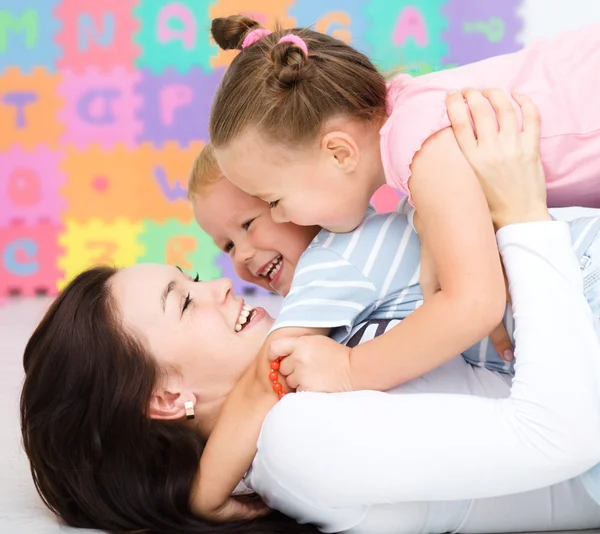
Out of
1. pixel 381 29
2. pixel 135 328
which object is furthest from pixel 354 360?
pixel 381 29

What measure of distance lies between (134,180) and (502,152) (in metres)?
2.57

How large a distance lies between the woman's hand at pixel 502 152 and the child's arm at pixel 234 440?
0.34m

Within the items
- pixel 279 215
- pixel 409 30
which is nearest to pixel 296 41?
pixel 279 215

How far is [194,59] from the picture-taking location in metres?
3.66

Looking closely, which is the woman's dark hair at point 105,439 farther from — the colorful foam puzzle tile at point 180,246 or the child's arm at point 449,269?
the colorful foam puzzle tile at point 180,246

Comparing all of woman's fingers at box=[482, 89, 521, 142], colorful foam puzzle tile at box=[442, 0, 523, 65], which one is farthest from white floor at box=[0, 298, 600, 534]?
colorful foam puzzle tile at box=[442, 0, 523, 65]

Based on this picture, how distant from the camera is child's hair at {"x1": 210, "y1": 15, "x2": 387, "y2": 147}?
1380mm

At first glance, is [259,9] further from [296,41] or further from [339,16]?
[296,41]

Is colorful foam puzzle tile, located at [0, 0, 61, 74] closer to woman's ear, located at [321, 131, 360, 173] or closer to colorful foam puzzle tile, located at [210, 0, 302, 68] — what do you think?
colorful foam puzzle tile, located at [210, 0, 302, 68]

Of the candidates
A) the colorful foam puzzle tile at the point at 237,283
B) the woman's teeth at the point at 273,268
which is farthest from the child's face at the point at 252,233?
the colorful foam puzzle tile at the point at 237,283

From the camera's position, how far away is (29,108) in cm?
370

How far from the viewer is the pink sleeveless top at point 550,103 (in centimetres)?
133

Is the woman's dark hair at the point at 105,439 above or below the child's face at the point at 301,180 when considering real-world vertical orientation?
below

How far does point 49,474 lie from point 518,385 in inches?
28.1
